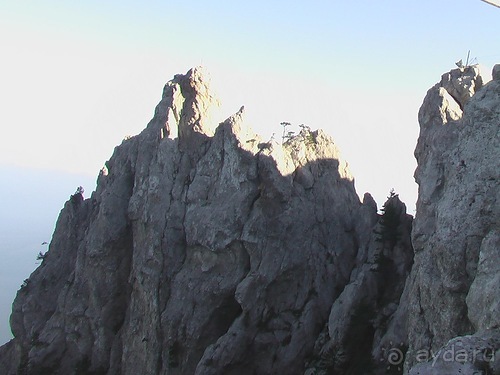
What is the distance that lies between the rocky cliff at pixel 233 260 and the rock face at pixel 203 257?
140 mm

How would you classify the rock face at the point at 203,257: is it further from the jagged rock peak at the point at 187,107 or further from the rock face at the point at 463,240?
the rock face at the point at 463,240

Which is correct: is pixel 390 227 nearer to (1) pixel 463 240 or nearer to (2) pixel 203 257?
(2) pixel 203 257

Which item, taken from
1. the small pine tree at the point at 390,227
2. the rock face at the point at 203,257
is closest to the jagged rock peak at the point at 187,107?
the rock face at the point at 203,257

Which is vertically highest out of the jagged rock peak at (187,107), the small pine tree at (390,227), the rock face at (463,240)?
the jagged rock peak at (187,107)

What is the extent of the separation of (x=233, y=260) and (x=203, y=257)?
10.3ft

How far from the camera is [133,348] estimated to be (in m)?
51.7

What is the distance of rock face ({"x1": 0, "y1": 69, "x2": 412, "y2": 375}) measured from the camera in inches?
1868

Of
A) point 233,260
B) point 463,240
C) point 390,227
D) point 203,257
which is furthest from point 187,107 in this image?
point 463,240

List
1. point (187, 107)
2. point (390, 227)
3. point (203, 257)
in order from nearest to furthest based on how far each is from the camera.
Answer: point (390, 227)
point (203, 257)
point (187, 107)

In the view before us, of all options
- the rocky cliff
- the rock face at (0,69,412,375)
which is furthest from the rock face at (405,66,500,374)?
the rock face at (0,69,412,375)

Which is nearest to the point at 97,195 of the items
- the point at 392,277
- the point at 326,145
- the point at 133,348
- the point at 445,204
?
the point at 133,348

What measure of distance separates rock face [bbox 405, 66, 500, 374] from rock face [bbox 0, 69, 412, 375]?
13.0 meters

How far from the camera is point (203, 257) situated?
50.5 metres

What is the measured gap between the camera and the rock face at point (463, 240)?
25.6 meters
